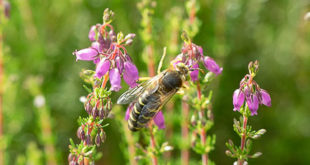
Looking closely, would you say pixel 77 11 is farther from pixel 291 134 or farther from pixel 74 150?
pixel 74 150

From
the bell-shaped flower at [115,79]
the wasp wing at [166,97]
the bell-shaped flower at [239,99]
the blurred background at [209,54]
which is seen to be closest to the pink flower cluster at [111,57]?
the bell-shaped flower at [115,79]

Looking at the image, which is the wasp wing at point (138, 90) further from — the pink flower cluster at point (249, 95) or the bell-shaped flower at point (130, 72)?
the pink flower cluster at point (249, 95)

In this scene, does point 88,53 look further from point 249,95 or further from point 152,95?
point 249,95

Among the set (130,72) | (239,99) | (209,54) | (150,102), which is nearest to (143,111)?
(150,102)

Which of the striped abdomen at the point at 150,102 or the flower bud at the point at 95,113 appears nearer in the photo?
the flower bud at the point at 95,113

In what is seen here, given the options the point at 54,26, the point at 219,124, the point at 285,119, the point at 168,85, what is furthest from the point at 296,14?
the point at 168,85

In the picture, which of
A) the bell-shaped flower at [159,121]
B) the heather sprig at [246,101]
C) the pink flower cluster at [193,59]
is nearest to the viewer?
the heather sprig at [246,101]
